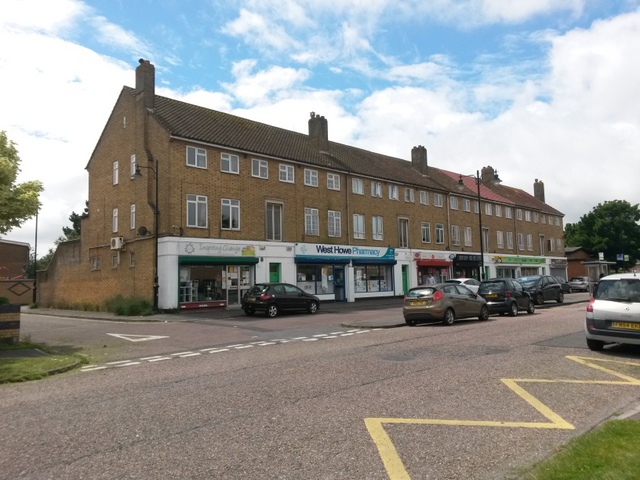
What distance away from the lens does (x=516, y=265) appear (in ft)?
166

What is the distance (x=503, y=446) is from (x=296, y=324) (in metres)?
14.4

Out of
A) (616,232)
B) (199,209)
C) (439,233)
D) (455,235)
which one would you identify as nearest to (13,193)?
(199,209)

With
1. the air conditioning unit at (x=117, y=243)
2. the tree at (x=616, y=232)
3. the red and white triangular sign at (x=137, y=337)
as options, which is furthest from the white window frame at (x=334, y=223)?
the tree at (x=616, y=232)

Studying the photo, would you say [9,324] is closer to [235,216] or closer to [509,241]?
[235,216]

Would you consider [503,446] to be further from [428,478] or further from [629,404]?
[629,404]

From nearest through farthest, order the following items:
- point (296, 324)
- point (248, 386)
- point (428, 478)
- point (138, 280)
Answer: point (428, 478)
point (248, 386)
point (296, 324)
point (138, 280)

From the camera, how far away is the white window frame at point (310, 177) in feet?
104

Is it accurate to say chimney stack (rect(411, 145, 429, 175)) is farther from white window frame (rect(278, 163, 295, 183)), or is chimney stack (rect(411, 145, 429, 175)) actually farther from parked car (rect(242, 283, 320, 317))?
parked car (rect(242, 283, 320, 317))

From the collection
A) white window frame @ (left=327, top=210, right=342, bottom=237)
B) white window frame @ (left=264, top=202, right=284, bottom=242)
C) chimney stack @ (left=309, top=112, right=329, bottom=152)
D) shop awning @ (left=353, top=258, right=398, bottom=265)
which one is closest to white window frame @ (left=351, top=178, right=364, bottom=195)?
white window frame @ (left=327, top=210, right=342, bottom=237)

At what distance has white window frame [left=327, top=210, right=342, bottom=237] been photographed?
32562 mm

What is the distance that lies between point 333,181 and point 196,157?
10.5m

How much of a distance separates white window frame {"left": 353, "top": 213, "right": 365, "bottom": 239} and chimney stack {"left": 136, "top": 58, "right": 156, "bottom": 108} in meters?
15.1

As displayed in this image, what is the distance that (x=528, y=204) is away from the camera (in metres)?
55.3

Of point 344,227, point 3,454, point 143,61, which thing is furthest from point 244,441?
point 344,227
